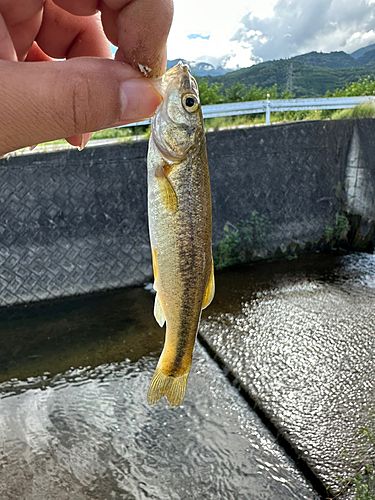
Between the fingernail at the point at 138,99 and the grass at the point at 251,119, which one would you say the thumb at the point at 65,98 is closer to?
the fingernail at the point at 138,99

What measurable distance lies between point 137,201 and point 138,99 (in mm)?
5489

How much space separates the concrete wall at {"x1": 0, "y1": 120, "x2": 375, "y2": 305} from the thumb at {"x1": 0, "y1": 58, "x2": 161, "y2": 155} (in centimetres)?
508

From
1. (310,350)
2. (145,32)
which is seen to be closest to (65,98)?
(145,32)

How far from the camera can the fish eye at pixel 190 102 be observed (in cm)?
175

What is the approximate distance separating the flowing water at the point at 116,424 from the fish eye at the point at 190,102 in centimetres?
280

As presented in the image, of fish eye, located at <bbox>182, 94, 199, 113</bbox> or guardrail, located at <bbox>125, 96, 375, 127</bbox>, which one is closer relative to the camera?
fish eye, located at <bbox>182, 94, 199, 113</bbox>

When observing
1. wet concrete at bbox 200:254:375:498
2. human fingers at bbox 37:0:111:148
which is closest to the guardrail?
wet concrete at bbox 200:254:375:498

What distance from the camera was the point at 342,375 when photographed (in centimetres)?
468

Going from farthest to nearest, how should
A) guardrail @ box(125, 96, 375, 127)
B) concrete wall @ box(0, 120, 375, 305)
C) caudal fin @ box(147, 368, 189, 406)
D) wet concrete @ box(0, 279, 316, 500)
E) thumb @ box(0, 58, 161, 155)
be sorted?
guardrail @ box(125, 96, 375, 127) < concrete wall @ box(0, 120, 375, 305) < wet concrete @ box(0, 279, 316, 500) < caudal fin @ box(147, 368, 189, 406) < thumb @ box(0, 58, 161, 155)

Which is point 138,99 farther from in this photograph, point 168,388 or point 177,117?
point 168,388

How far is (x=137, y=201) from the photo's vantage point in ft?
23.3

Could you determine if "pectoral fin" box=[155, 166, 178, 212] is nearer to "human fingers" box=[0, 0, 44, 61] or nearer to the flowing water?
"human fingers" box=[0, 0, 44, 61]

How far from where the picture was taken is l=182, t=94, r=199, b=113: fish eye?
1.75 metres

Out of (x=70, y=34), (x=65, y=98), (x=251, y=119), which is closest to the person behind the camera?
(x=65, y=98)
